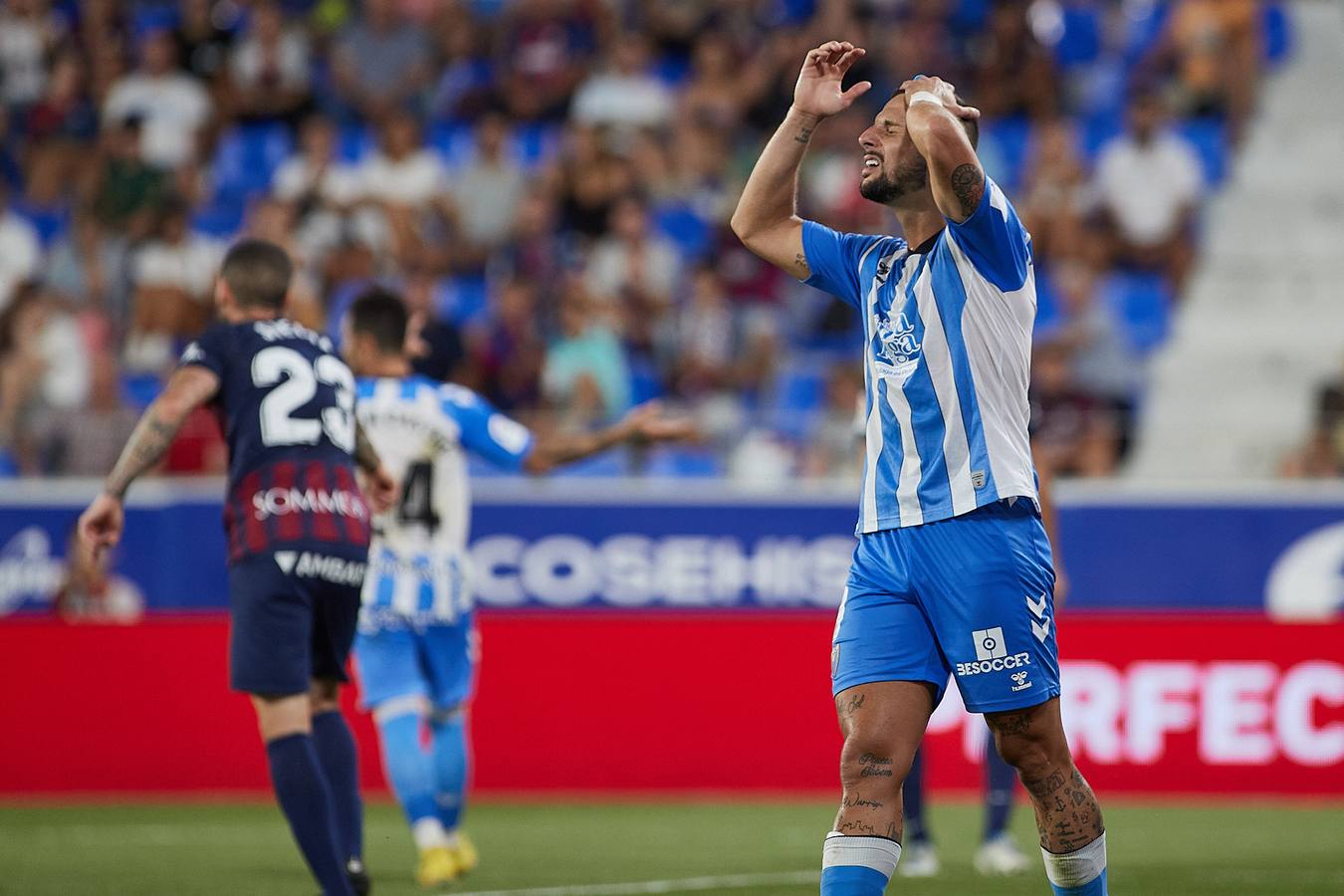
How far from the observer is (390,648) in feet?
28.1

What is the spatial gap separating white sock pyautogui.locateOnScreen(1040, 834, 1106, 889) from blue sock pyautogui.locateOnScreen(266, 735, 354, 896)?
2.20m

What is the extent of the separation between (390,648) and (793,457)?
580 cm

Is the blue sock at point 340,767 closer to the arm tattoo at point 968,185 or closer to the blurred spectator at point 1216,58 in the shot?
the arm tattoo at point 968,185

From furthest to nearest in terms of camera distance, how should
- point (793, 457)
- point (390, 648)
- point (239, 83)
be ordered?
point (239, 83) → point (793, 457) → point (390, 648)

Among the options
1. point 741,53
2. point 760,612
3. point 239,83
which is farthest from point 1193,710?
point 239,83

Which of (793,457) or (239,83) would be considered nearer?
(793,457)

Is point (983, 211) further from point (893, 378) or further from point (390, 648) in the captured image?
point (390, 648)

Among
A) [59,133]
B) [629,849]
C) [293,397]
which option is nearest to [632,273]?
[59,133]

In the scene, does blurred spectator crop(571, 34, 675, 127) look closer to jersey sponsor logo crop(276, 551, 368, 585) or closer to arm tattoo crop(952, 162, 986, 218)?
jersey sponsor logo crop(276, 551, 368, 585)

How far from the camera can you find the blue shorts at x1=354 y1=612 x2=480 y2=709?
8.55m

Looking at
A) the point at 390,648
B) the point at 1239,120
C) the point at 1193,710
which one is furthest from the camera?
the point at 1239,120

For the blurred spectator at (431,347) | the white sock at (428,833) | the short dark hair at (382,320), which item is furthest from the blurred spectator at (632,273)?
the white sock at (428,833)

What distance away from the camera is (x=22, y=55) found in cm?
1861

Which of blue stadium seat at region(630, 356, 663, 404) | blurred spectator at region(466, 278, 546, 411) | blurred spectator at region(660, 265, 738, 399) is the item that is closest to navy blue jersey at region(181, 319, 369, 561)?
blurred spectator at region(466, 278, 546, 411)
